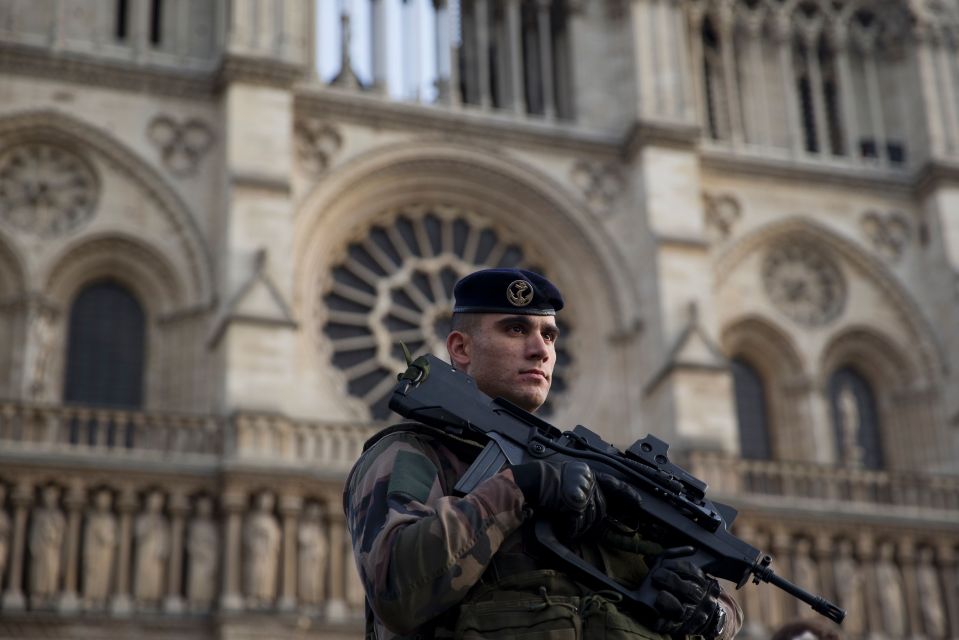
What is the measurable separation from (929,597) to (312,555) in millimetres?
7381

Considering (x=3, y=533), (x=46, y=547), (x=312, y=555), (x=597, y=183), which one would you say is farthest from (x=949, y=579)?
(x=3, y=533)

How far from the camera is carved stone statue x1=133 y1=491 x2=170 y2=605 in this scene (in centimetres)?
1437

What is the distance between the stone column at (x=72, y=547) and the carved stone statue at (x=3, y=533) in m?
0.56

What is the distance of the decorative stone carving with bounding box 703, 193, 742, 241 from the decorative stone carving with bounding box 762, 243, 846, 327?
738mm

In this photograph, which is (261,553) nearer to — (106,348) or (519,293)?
(106,348)

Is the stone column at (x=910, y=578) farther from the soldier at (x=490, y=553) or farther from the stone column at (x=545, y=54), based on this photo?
the soldier at (x=490, y=553)

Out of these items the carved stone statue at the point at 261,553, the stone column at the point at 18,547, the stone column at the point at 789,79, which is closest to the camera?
the stone column at the point at 18,547

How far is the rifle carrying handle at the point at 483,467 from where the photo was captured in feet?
10.8

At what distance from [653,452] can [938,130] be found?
59.7ft

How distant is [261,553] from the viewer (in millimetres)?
14633

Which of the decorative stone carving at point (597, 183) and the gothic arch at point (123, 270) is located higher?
the decorative stone carving at point (597, 183)

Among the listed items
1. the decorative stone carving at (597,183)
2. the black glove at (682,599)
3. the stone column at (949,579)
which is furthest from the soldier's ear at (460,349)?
the decorative stone carving at (597,183)

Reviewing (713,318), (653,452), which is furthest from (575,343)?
(653,452)

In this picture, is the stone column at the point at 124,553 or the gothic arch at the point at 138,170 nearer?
the stone column at the point at 124,553
